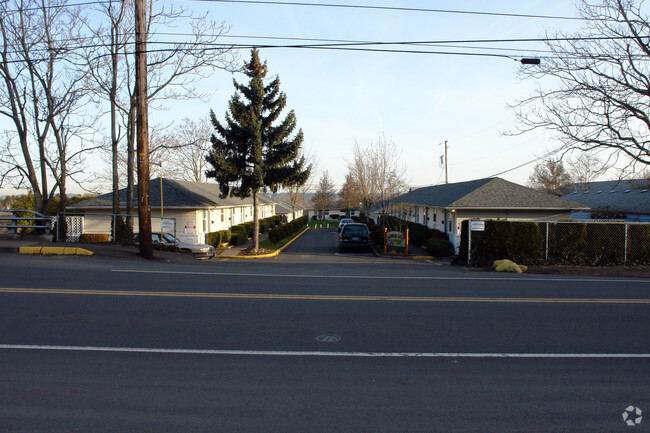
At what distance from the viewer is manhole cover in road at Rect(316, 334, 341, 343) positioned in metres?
6.04

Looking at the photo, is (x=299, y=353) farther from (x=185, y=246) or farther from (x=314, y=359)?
(x=185, y=246)

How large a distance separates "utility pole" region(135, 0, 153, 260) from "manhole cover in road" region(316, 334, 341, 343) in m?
10.4

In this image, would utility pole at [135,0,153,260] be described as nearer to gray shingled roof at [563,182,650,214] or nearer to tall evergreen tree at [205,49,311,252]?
tall evergreen tree at [205,49,311,252]

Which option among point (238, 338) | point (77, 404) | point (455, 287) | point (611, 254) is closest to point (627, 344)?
point (455, 287)

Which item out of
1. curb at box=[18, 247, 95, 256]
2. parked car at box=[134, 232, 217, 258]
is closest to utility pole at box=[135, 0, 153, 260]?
curb at box=[18, 247, 95, 256]

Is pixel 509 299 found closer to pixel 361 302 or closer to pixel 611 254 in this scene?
pixel 361 302

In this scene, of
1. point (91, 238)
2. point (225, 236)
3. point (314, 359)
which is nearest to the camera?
point (314, 359)

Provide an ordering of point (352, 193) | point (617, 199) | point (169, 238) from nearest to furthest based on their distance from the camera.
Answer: point (169, 238) < point (617, 199) < point (352, 193)

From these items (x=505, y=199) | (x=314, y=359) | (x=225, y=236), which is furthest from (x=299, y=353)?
(x=225, y=236)

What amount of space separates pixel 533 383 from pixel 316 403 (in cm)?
231

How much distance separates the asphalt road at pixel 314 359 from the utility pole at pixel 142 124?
5.50 meters

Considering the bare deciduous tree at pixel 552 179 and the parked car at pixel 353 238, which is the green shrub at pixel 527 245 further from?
the bare deciduous tree at pixel 552 179

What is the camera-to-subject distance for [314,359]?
5.37 meters

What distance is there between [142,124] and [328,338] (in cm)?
1120
